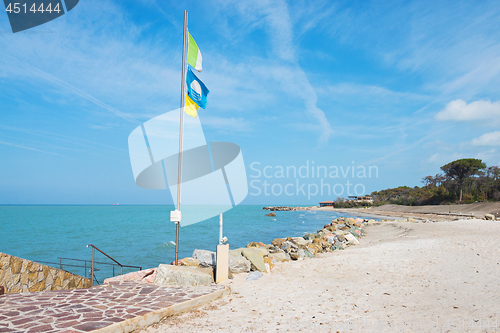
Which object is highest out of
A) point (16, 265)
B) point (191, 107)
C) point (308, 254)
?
point (191, 107)

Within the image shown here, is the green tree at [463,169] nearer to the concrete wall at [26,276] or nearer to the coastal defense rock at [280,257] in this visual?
the coastal defense rock at [280,257]

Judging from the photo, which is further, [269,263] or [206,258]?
[269,263]

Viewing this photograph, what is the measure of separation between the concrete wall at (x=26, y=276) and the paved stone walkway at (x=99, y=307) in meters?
0.71

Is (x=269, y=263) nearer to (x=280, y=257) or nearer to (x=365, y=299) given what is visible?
(x=280, y=257)

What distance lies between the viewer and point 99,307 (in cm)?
503

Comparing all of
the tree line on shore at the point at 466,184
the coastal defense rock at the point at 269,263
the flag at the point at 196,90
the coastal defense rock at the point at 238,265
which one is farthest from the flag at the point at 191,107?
the tree line on shore at the point at 466,184

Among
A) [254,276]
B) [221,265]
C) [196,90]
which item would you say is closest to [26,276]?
[221,265]

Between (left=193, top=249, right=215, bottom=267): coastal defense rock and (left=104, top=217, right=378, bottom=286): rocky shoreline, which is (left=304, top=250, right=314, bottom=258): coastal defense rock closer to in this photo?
(left=104, top=217, right=378, bottom=286): rocky shoreline

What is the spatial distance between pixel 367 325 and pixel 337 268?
512 cm

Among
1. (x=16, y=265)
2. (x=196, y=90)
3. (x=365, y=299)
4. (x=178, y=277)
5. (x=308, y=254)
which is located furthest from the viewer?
(x=308, y=254)

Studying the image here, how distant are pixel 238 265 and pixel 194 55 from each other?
6639 millimetres

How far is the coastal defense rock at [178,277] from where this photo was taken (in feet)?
23.2

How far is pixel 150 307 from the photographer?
508 cm

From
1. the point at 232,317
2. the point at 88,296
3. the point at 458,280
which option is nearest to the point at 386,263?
the point at 458,280
